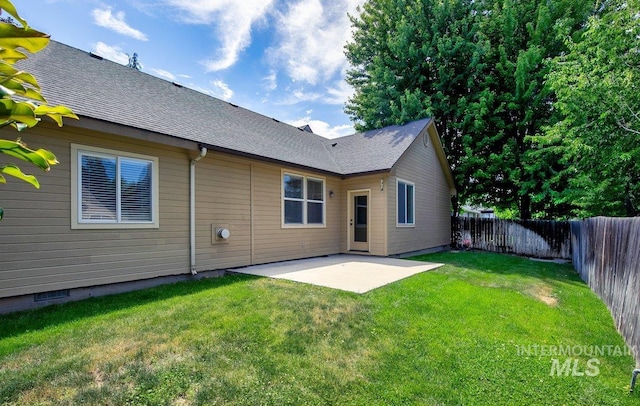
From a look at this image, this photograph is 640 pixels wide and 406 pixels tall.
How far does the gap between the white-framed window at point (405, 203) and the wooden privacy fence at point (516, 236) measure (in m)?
4.48

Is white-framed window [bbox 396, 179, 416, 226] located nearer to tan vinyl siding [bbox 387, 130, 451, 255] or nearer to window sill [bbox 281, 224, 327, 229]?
tan vinyl siding [bbox 387, 130, 451, 255]

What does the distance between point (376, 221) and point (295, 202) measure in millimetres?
2569

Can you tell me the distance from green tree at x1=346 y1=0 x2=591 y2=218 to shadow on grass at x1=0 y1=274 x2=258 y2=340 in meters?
11.7

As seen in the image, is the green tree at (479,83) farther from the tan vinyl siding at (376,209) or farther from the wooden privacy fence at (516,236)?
the tan vinyl siding at (376,209)

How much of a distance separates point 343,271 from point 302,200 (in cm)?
272

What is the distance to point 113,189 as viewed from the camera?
16.9 feet

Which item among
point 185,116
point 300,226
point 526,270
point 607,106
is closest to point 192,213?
point 185,116

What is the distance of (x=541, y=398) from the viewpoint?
8.23ft

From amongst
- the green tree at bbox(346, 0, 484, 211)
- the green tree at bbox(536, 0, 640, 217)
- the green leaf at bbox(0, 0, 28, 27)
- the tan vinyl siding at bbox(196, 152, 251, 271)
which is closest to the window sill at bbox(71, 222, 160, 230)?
the tan vinyl siding at bbox(196, 152, 251, 271)

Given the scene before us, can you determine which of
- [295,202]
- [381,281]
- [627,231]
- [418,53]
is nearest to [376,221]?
[295,202]

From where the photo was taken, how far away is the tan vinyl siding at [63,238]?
4.23 m

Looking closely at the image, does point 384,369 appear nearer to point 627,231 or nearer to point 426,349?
point 426,349

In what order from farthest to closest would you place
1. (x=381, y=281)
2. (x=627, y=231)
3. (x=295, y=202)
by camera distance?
(x=295, y=202) < (x=381, y=281) < (x=627, y=231)

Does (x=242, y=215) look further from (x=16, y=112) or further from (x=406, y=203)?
(x=16, y=112)
